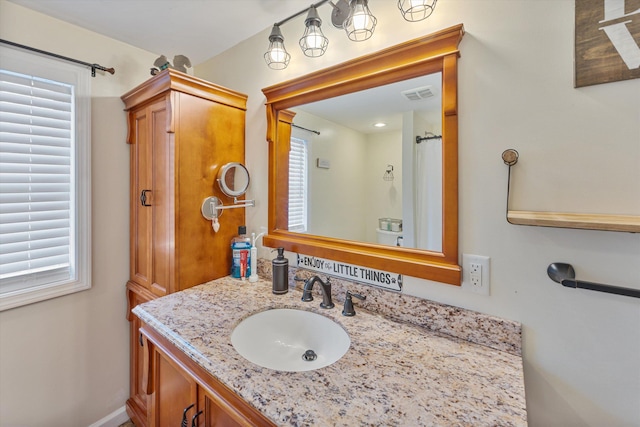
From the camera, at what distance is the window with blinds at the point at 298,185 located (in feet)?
4.89

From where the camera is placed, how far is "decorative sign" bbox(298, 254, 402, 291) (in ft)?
3.71

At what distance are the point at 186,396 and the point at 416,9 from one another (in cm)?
168

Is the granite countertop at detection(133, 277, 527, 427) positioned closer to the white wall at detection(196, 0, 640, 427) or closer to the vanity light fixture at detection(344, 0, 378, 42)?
the white wall at detection(196, 0, 640, 427)

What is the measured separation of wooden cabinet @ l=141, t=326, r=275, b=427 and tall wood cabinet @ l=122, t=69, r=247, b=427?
38cm

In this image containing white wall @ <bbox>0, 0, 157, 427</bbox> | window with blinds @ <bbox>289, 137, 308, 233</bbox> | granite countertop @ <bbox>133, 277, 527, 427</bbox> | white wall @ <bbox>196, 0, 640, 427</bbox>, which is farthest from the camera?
window with blinds @ <bbox>289, 137, 308, 233</bbox>

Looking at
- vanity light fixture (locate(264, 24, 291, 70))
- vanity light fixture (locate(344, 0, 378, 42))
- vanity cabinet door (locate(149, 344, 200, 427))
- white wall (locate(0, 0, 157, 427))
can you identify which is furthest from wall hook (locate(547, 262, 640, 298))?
white wall (locate(0, 0, 157, 427))

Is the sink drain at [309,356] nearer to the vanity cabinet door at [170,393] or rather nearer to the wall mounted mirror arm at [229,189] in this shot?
the vanity cabinet door at [170,393]

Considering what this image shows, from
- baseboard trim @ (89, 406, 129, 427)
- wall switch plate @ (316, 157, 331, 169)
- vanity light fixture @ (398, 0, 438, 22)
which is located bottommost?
baseboard trim @ (89, 406, 129, 427)

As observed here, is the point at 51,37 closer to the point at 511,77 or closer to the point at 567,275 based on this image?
the point at 511,77

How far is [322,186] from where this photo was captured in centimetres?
144

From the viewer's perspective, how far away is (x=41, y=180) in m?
1.45

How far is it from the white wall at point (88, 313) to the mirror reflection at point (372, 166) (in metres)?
1.19

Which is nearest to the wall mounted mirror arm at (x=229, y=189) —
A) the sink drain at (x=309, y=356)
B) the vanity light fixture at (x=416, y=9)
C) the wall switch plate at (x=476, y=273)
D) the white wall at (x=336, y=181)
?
the white wall at (x=336, y=181)

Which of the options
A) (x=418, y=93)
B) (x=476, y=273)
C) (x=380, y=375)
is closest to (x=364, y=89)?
(x=418, y=93)
